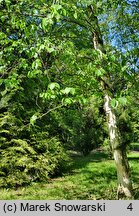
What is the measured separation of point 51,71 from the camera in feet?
35.6

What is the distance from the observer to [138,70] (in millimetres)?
10469

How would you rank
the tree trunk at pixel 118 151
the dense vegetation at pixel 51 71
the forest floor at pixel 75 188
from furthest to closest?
the forest floor at pixel 75 188
the tree trunk at pixel 118 151
the dense vegetation at pixel 51 71

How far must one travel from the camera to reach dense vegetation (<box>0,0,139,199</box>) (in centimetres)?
754

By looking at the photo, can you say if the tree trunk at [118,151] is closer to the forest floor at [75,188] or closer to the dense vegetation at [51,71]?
the dense vegetation at [51,71]

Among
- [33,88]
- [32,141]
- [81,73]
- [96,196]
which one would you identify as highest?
[33,88]

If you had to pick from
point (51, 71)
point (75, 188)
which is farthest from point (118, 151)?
point (75, 188)

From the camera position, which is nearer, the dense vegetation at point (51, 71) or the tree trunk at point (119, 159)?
the dense vegetation at point (51, 71)

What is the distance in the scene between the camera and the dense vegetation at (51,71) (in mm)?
7543

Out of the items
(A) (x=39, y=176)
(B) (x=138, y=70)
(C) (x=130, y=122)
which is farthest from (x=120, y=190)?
(C) (x=130, y=122)

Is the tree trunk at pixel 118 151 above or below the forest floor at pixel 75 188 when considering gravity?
above

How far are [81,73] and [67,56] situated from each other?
21.7 inches

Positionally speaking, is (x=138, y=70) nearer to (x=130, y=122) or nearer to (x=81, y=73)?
(x=81, y=73)

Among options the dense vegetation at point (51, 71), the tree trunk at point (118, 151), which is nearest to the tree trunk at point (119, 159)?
the tree trunk at point (118, 151)

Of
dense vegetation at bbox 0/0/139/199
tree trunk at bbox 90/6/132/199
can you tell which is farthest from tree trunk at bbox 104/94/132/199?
dense vegetation at bbox 0/0/139/199
